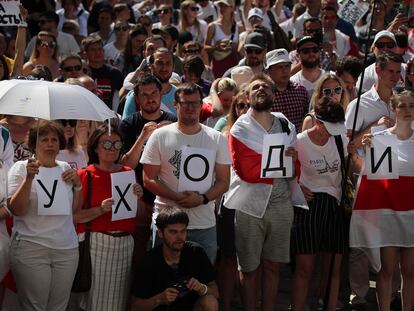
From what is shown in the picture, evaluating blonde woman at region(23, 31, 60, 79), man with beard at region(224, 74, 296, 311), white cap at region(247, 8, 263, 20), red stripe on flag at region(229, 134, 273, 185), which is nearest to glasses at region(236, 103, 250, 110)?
man with beard at region(224, 74, 296, 311)

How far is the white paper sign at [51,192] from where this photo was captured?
302 inches

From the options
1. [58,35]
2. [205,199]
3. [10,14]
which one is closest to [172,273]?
[205,199]

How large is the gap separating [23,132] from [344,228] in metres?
2.92

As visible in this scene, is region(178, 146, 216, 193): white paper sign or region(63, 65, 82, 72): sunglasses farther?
region(63, 65, 82, 72): sunglasses

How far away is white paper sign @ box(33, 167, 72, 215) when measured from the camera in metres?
7.66

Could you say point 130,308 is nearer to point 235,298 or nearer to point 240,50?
point 235,298

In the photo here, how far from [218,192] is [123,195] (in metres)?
0.78

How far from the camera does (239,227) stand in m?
8.79

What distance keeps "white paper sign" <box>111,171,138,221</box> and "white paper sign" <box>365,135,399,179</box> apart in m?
2.17

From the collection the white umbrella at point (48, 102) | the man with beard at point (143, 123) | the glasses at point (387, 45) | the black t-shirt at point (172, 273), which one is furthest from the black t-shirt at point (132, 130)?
the glasses at point (387, 45)

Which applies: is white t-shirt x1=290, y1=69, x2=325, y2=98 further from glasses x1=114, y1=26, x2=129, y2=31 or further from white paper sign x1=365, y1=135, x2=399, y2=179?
glasses x1=114, y1=26, x2=129, y2=31

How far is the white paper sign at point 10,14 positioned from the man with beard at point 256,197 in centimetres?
267

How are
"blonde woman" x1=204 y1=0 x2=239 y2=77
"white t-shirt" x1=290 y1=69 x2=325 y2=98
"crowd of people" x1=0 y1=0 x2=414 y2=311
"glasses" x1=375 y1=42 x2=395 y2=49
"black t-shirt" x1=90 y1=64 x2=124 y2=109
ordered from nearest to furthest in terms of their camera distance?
1. "crowd of people" x1=0 y1=0 x2=414 y2=311
2. "white t-shirt" x1=290 y1=69 x2=325 y2=98
3. "black t-shirt" x1=90 y1=64 x2=124 y2=109
4. "glasses" x1=375 y1=42 x2=395 y2=49
5. "blonde woman" x1=204 y1=0 x2=239 y2=77

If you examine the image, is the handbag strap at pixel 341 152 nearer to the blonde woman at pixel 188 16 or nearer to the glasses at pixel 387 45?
the glasses at pixel 387 45
